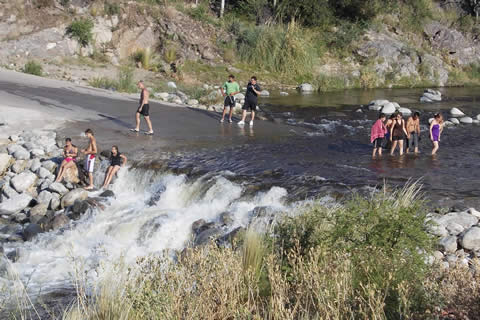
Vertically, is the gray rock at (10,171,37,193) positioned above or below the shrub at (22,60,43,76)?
below

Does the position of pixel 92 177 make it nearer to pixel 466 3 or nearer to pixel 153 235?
pixel 153 235

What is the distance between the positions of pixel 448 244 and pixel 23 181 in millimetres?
10253

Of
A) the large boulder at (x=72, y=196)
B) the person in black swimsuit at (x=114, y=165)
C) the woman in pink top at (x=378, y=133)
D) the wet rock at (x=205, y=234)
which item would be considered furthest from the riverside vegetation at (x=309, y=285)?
the woman in pink top at (x=378, y=133)

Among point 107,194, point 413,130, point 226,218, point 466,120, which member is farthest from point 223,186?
point 466,120

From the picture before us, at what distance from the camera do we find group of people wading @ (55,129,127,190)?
42.6 ft

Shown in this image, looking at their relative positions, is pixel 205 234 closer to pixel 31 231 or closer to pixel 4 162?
pixel 31 231

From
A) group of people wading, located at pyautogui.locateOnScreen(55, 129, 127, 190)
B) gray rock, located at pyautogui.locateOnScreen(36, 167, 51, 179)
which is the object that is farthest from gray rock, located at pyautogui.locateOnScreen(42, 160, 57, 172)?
group of people wading, located at pyautogui.locateOnScreen(55, 129, 127, 190)

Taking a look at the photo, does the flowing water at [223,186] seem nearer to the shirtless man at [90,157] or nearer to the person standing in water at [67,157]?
the shirtless man at [90,157]

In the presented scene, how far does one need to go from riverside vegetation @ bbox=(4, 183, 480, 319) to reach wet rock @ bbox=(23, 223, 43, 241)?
19.8ft

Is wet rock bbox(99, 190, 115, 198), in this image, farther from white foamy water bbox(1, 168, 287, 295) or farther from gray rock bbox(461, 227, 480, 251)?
gray rock bbox(461, 227, 480, 251)

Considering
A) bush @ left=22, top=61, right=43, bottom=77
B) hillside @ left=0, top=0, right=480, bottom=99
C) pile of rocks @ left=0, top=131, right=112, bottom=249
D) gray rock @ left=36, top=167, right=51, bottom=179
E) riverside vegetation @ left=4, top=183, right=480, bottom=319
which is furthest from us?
hillside @ left=0, top=0, right=480, bottom=99

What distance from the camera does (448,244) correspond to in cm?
817

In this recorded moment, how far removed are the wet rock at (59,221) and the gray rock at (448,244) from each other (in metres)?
7.81

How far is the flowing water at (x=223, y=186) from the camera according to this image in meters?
10.1
